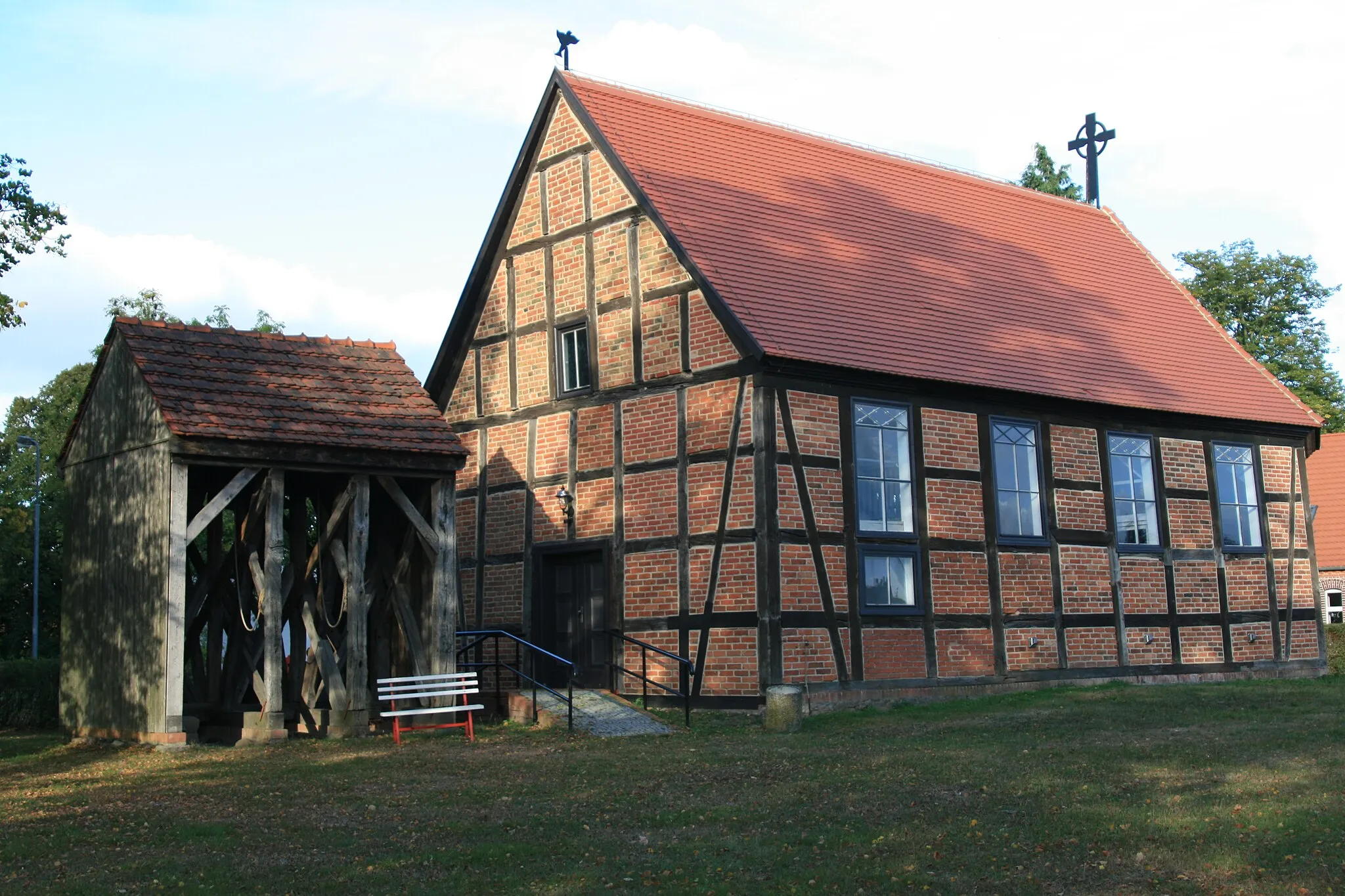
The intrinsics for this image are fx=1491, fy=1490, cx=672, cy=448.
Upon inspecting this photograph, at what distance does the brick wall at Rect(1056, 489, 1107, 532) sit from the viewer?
70.3 feet

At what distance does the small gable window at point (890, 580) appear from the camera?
1902cm

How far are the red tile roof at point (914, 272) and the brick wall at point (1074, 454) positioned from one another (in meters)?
0.61

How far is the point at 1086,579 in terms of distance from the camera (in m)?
21.5

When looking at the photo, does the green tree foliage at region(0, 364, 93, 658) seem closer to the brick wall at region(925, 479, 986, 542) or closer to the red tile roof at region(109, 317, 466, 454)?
the red tile roof at region(109, 317, 466, 454)

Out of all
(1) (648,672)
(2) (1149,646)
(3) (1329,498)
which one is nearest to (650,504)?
(1) (648,672)

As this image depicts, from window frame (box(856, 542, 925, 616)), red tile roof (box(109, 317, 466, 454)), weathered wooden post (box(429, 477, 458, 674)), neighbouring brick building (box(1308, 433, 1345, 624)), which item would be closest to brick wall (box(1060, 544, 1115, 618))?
window frame (box(856, 542, 925, 616))

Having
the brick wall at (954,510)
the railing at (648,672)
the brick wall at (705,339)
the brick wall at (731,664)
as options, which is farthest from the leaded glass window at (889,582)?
the brick wall at (705,339)

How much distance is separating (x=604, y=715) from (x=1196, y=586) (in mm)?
10689

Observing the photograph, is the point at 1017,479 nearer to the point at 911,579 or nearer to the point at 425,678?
the point at 911,579

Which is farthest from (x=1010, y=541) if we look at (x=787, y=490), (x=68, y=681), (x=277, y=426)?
(x=68, y=681)

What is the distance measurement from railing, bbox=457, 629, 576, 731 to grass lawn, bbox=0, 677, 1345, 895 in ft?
5.06

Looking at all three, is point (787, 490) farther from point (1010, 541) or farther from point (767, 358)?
point (1010, 541)

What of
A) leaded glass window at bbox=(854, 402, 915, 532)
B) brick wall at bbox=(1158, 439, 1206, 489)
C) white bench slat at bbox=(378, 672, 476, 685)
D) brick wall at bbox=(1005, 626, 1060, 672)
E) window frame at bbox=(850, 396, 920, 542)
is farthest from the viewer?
brick wall at bbox=(1158, 439, 1206, 489)

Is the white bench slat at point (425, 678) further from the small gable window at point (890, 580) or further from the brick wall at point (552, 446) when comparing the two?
the small gable window at point (890, 580)
